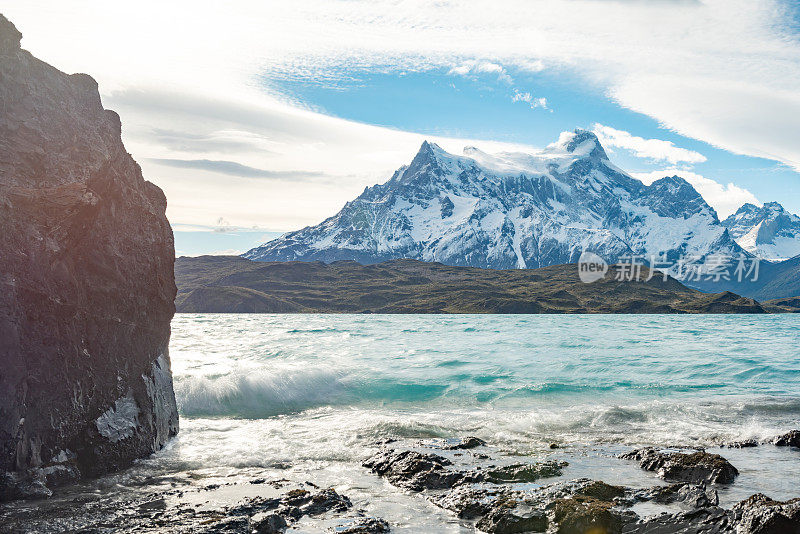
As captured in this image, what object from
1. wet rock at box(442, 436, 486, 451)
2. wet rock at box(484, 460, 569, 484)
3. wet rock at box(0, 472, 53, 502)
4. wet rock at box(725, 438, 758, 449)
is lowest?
wet rock at box(725, 438, 758, 449)

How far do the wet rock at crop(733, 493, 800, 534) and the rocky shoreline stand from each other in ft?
0.06

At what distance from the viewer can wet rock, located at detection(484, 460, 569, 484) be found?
15625 mm

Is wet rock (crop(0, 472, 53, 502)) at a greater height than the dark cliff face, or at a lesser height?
lesser

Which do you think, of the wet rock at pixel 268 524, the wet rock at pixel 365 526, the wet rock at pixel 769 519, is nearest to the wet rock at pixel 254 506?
the wet rock at pixel 268 524

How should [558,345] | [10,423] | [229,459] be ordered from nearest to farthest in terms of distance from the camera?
[10,423] < [229,459] < [558,345]

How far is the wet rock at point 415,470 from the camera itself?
1541 cm

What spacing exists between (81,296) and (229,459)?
6714mm

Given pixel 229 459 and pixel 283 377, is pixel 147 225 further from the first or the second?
pixel 283 377

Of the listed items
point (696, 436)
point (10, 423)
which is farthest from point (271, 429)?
point (696, 436)

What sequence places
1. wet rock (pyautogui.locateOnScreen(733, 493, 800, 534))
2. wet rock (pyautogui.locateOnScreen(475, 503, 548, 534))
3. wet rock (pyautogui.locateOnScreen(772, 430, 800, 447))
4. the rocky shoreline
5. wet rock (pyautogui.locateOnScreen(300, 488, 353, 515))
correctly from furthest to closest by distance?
wet rock (pyautogui.locateOnScreen(772, 430, 800, 447))
wet rock (pyautogui.locateOnScreen(300, 488, 353, 515))
wet rock (pyautogui.locateOnScreen(475, 503, 548, 534))
the rocky shoreline
wet rock (pyautogui.locateOnScreen(733, 493, 800, 534))

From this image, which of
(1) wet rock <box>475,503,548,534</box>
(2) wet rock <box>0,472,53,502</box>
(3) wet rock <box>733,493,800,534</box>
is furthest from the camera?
(2) wet rock <box>0,472,53,502</box>

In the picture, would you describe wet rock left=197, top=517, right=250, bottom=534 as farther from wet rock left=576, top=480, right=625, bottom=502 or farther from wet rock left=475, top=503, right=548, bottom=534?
wet rock left=576, top=480, right=625, bottom=502

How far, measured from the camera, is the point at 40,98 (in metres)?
17.2

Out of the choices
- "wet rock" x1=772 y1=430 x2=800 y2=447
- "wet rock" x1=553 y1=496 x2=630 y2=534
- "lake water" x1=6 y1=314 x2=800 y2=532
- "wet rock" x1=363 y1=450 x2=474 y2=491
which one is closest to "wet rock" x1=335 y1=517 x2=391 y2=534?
"lake water" x1=6 y1=314 x2=800 y2=532
